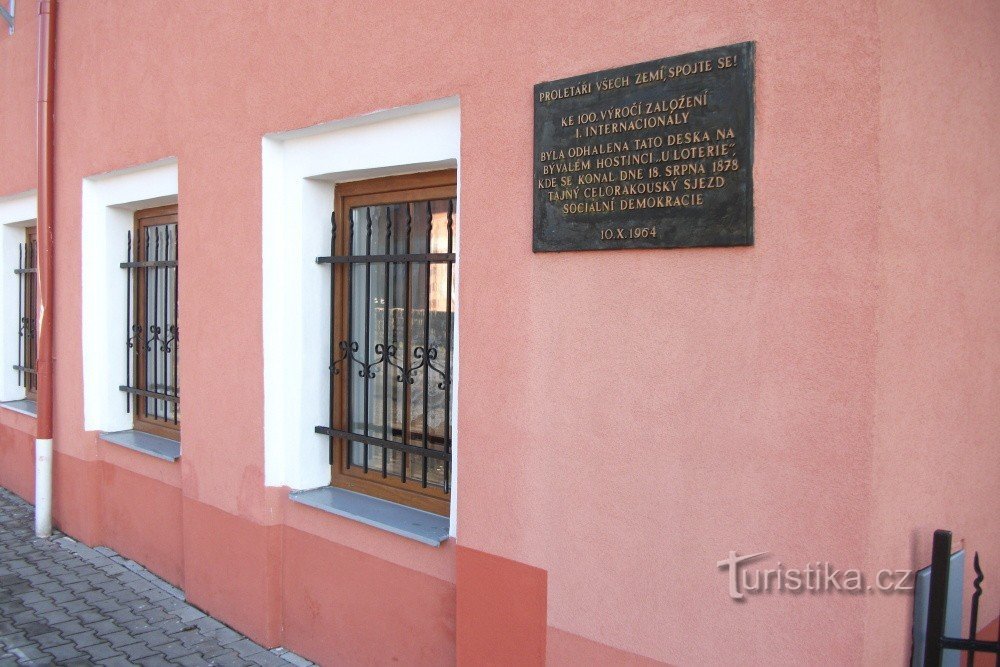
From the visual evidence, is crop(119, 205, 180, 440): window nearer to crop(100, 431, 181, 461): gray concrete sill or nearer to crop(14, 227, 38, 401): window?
crop(100, 431, 181, 461): gray concrete sill

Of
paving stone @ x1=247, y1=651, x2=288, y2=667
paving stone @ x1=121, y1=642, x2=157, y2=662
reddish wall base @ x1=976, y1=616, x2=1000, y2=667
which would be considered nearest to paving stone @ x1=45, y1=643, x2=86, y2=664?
paving stone @ x1=121, y1=642, x2=157, y2=662

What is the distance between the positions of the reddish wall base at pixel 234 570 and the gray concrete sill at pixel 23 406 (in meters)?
3.50

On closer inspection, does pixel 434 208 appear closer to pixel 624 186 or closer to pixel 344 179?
pixel 344 179

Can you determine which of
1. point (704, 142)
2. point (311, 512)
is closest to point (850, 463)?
point (704, 142)

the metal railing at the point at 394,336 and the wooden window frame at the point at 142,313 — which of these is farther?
the wooden window frame at the point at 142,313

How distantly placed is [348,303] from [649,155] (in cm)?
226

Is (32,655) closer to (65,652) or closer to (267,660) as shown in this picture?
(65,652)

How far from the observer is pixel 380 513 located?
4.11 metres

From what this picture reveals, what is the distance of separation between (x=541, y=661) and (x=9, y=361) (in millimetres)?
7552

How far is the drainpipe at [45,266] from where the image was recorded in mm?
6637

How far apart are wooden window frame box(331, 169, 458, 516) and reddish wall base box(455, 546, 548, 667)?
0.61 meters

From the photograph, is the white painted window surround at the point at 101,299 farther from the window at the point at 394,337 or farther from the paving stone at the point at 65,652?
the window at the point at 394,337

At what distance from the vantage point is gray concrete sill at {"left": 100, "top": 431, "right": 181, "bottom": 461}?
564 cm

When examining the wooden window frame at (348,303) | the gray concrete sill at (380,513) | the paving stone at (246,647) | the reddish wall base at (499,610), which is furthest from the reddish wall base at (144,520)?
the reddish wall base at (499,610)
